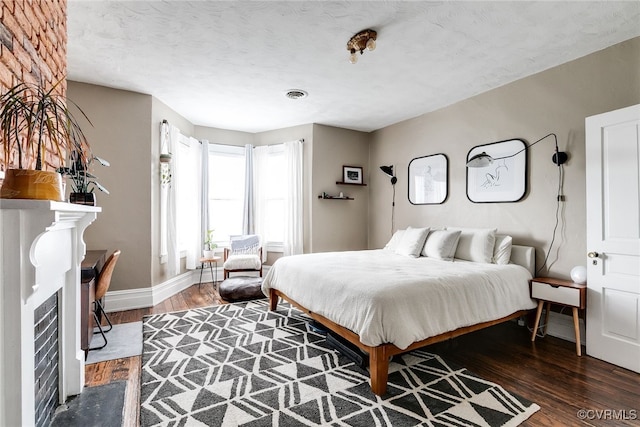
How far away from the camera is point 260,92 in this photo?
3721 mm

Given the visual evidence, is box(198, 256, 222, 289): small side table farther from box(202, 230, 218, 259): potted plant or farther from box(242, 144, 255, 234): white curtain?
box(242, 144, 255, 234): white curtain

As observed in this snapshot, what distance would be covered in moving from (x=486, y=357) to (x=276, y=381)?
1777mm

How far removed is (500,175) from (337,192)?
8.25 feet

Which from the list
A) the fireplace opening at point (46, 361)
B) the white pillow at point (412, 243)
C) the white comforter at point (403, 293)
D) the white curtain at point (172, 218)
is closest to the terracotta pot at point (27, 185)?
the fireplace opening at point (46, 361)

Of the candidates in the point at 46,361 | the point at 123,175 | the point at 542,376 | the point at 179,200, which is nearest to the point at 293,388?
the point at 46,361

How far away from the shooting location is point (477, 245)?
10.9 feet

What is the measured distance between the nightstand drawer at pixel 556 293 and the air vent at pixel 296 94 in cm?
322

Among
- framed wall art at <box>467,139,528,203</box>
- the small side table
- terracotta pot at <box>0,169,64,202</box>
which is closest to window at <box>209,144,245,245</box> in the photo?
the small side table

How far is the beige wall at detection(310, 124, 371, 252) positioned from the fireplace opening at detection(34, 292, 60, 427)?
3.58 metres

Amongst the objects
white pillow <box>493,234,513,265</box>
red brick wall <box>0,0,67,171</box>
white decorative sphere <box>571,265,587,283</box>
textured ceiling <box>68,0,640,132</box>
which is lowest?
white decorative sphere <box>571,265,587,283</box>

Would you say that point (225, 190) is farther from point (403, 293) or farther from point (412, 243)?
point (403, 293)

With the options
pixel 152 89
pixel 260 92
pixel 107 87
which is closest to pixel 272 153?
pixel 260 92

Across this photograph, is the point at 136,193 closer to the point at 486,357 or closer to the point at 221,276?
the point at 221,276

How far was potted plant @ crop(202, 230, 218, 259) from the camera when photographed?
15.7ft
